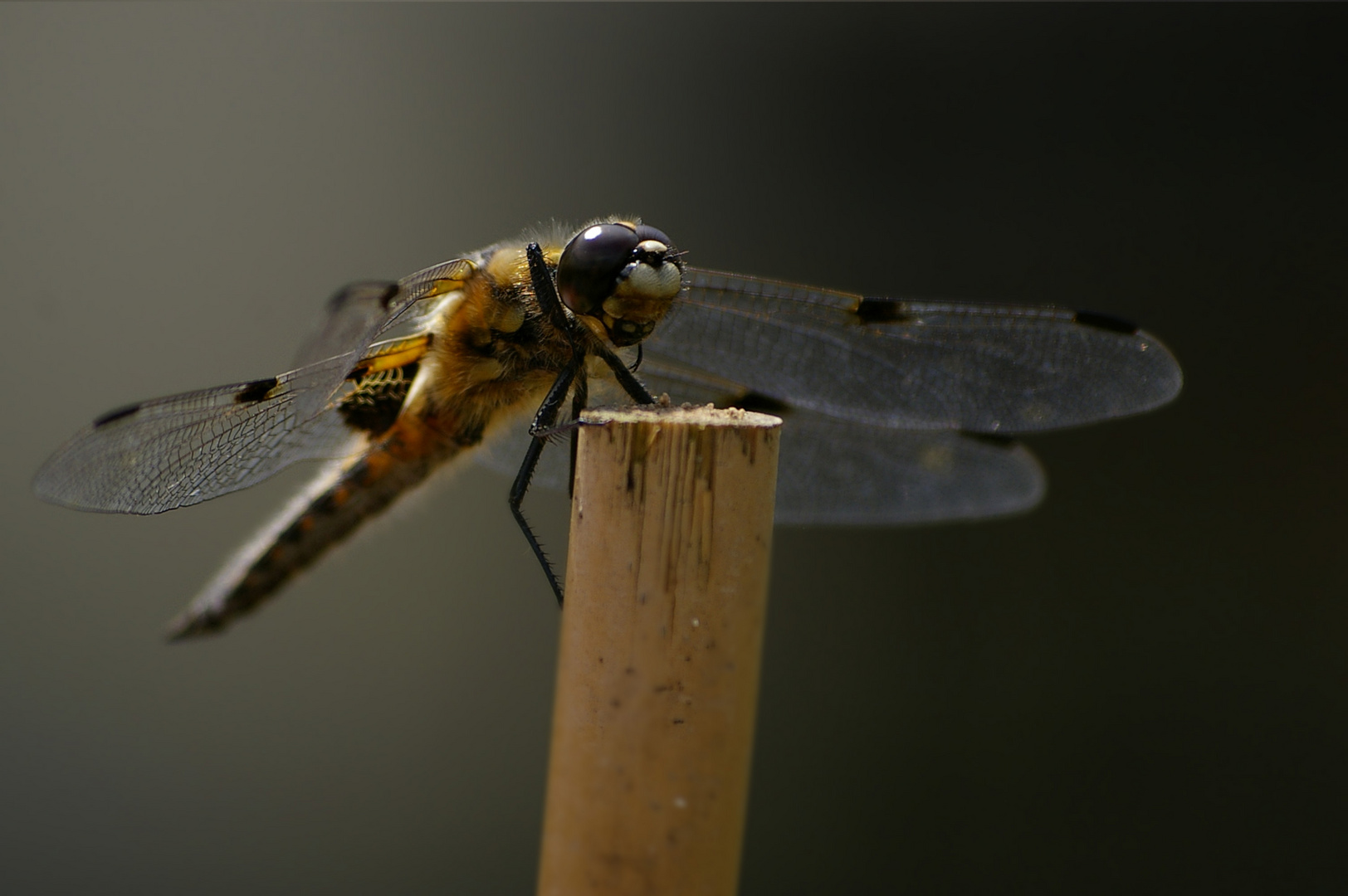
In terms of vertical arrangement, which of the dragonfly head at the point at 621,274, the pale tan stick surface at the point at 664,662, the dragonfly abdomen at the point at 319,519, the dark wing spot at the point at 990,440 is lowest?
the pale tan stick surface at the point at 664,662

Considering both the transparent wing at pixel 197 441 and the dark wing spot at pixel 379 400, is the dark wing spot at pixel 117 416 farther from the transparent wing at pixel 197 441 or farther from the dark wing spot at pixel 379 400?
the dark wing spot at pixel 379 400

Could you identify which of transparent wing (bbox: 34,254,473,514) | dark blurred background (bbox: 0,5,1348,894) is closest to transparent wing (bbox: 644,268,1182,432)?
transparent wing (bbox: 34,254,473,514)

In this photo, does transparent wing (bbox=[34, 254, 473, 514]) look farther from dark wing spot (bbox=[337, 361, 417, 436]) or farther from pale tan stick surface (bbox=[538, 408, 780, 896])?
pale tan stick surface (bbox=[538, 408, 780, 896])

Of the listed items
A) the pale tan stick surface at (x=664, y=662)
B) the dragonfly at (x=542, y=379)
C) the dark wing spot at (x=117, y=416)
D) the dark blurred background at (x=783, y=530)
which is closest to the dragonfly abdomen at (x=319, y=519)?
the dragonfly at (x=542, y=379)

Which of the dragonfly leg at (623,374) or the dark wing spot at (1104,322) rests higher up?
the dark wing spot at (1104,322)

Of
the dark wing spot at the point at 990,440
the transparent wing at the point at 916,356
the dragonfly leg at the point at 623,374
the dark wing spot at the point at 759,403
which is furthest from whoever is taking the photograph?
the dark wing spot at the point at 990,440

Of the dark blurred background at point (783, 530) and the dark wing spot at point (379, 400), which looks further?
the dark blurred background at point (783, 530)

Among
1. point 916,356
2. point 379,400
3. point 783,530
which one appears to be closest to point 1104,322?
point 916,356

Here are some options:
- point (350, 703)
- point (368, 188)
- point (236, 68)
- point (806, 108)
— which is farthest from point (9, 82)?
point (806, 108)

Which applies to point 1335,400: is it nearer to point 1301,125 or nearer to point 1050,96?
point 1301,125
